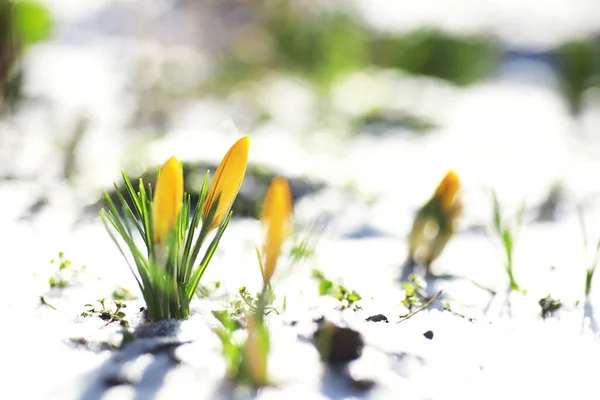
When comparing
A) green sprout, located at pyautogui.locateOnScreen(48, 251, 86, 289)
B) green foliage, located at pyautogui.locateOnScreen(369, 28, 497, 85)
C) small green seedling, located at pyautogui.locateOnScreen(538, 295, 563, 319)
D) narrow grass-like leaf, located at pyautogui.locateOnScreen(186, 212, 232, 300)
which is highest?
green foliage, located at pyautogui.locateOnScreen(369, 28, 497, 85)

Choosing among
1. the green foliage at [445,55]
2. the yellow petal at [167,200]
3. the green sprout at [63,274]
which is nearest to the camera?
the yellow petal at [167,200]

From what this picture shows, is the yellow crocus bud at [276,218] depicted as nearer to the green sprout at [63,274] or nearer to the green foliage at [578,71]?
the green sprout at [63,274]

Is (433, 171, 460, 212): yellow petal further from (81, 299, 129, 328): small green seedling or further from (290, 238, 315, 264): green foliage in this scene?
(81, 299, 129, 328): small green seedling

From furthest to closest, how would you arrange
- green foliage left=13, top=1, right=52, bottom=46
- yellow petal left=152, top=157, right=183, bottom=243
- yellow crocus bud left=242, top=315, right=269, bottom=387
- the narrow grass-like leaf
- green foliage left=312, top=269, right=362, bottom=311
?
green foliage left=13, top=1, right=52, bottom=46 → green foliage left=312, top=269, right=362, bottom=311 → the narrow grass-like leaf → yellow petal left=152, top=157, right=183, bottom=243 → yellow crocus bud left=242, top=315, right=269, bottom=387

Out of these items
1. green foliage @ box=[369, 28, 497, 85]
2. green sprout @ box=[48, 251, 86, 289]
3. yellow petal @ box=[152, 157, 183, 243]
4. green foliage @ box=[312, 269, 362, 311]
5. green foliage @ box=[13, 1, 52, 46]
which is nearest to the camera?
yellow petal @ box=[152, 157, 183, 243]

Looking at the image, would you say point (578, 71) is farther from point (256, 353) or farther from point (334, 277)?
point (256, 353)

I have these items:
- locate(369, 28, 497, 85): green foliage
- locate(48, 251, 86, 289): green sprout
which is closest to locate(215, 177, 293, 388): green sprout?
locate(48, 251, 86, 289): green sprout

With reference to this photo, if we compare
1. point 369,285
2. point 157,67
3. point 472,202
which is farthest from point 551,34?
point 369,285

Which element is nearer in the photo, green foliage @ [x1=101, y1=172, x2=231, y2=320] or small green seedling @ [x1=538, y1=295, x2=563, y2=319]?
green foliage @ [x1=101, y1=172, x2=231, y2=320]

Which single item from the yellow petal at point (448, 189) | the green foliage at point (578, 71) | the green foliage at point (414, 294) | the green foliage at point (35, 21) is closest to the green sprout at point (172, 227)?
the green foliage at point (414, 294)
